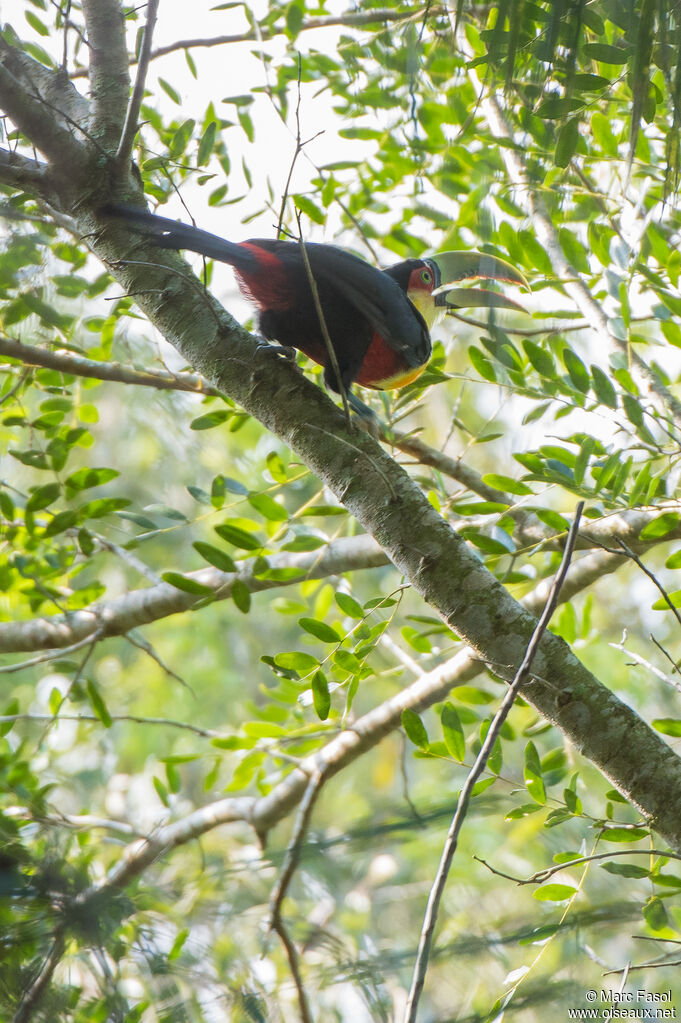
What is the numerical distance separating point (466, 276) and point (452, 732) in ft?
5.37

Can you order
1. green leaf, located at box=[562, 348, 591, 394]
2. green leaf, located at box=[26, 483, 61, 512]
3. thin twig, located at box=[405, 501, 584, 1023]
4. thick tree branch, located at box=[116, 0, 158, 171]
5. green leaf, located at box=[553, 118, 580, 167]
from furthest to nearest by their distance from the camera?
1. green leaf, located at box=[26, 483, 61, 512]
2. green leaf, located at box=[562, 348, 591, 394]
3. thick tree branch, located at box=[116, 0, 158, 171]
4. green leaf, located at box=[553, 118, 580, 167]
5. thin twig, located at box=[405, 501, 584, 1023]

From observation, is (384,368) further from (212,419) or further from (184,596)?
(184,596)

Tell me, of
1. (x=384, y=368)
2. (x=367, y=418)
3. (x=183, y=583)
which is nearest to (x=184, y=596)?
(x=183, y=583)

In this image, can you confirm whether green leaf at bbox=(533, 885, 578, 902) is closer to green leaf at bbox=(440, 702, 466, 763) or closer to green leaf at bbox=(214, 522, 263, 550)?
green leaf at bbox=(440, 702, 466, 763)

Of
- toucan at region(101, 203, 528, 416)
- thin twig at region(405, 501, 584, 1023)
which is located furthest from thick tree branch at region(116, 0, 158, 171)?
thin twig at region(405, 501, 584, 1023)

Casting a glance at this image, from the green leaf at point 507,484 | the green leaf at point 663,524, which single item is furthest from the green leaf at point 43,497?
the green leaf at point 663,524

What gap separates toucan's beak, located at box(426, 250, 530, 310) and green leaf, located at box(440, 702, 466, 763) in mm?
1289

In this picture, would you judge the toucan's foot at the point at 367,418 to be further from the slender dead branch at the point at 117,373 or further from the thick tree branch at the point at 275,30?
the thick tree branch at the point at 275,30

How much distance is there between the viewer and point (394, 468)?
5.17ft

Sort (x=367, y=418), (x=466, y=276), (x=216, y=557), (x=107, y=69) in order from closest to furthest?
(x=107, y=69) < (x=216, y=557) < (x=367, y=418) < (x=466, y=276)

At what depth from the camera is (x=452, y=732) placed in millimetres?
1676

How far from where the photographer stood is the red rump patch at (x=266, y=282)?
2201 millimetres

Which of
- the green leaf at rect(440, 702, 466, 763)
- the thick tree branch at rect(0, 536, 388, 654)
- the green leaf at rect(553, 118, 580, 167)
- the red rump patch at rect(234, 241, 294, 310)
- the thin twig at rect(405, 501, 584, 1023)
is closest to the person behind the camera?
the thin twig at rect(405, 501, 584, 1023)

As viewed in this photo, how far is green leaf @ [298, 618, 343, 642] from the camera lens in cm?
184
